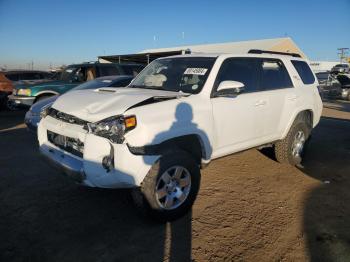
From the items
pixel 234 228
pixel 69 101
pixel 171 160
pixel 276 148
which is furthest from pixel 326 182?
pixel 69 101

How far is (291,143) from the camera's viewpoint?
18.1ft

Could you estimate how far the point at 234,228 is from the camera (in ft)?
11.6

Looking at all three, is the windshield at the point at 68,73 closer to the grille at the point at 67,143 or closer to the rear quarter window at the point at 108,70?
the rear quarter window at the point at 108,70

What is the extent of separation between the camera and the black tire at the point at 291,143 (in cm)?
544

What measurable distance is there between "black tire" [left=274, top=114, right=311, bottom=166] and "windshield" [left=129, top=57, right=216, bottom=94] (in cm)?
208

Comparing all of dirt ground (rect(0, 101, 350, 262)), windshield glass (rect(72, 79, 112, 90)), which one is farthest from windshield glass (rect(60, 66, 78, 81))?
dirt ground (rect(0, 101, 350, 262))

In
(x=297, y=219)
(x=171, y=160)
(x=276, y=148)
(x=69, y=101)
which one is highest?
(x=69, y=101)

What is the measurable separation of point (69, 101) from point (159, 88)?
1217 millimetres

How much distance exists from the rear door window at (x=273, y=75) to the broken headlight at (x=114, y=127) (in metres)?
2.49

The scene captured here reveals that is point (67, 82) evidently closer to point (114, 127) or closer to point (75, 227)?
point (75, 227)

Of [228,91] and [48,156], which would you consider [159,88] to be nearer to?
[228,91]

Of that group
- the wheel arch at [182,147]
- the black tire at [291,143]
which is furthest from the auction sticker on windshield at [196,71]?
the black tire at [291,143]

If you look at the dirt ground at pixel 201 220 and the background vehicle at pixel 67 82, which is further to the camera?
the background vehicle at pixel 67 82

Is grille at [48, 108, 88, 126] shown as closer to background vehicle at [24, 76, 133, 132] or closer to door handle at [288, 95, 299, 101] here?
background vehicle at [24, 76, 133, 132]
